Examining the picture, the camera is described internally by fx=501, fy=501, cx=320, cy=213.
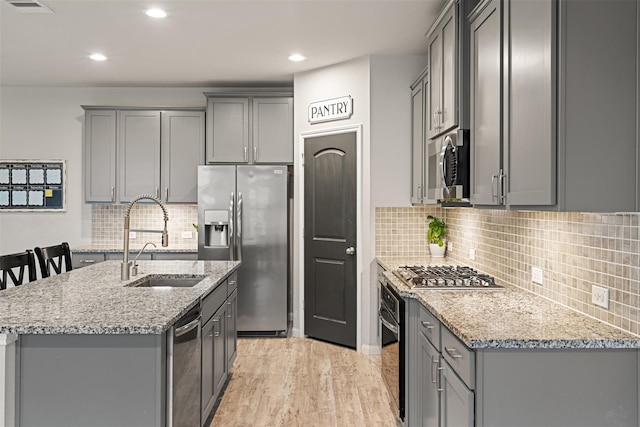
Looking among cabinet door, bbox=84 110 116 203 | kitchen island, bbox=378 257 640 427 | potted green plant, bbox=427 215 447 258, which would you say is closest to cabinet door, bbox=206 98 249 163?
cabinet door, bbox=84 110 116 203

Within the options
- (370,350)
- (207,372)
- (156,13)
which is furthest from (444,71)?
(370,350)

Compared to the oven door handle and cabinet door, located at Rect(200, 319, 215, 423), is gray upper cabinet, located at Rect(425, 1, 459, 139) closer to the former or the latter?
the oven door handle

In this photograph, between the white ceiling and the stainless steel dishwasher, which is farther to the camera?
the white ceiling

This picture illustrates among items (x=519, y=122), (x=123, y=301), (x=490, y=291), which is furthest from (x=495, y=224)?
(x=123, y=301)

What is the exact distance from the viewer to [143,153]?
5676 millimetres

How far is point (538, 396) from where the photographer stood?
1815mm

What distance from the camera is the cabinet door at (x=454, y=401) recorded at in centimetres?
186

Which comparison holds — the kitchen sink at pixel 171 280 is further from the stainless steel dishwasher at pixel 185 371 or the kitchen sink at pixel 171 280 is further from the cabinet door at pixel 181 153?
the cabinet door at pixel 181 153

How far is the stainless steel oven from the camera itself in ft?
9.68

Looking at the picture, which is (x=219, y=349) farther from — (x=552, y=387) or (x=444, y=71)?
(x=444, y=71)

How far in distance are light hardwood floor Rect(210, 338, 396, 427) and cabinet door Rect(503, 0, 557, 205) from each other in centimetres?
196

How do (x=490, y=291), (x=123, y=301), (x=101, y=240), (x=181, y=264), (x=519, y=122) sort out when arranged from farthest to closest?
(x=101, y=240), (x=181, y=264), (x=490, y=291), (x=123, y=301), (x=519, y=122)

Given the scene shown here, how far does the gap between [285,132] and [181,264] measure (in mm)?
2155

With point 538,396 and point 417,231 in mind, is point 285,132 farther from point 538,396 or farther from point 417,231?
point 538,396
